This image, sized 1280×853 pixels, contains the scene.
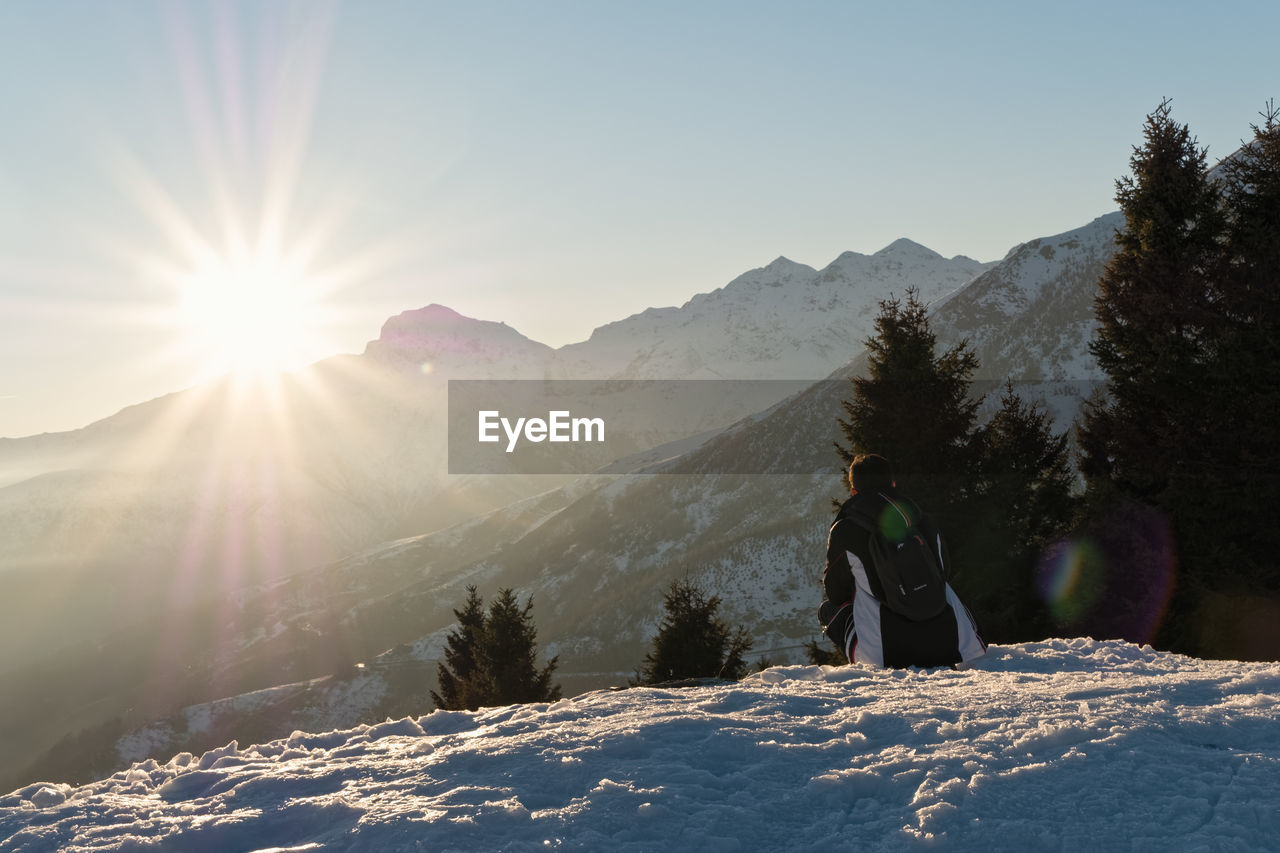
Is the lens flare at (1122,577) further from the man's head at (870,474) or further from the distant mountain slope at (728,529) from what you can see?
the distant mountain slope at (728,529)

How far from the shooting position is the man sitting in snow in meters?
8.40

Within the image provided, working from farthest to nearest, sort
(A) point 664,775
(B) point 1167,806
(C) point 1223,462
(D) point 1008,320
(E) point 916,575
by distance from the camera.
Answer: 1. (D) point 1008,320
2. (C) point 1223,462
3. (E) point 916,575
4. (A) point 664,775
5. (B) point 1167,806

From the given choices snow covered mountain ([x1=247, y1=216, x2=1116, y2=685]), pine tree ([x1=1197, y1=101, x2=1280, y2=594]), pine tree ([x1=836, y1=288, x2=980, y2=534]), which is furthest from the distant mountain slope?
pine tree ([x1=1197, y1=101, x2=1280, y2=594])

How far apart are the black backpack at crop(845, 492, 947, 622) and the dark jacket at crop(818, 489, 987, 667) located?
6cm

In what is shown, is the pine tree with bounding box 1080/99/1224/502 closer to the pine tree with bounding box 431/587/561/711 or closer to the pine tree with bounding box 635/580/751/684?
the pine tree with bounding box 635/580/751/684

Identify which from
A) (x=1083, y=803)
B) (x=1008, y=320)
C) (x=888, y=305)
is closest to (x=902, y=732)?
(x=1083, y=803)

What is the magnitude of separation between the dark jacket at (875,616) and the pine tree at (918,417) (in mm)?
15475

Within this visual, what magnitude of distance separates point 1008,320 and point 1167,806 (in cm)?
14138

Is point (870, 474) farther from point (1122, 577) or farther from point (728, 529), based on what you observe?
point (728, 529)

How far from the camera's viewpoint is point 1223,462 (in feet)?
62.4

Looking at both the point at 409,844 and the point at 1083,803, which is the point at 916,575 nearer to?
the point at 1083,803

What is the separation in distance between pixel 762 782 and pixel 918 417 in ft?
69.5

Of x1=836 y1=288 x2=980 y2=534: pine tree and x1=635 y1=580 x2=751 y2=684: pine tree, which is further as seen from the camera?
x1=635 y1=580 x2=751 y2=684: pine tree

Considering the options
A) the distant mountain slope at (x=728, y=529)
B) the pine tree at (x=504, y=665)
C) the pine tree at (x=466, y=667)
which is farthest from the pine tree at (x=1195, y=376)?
the distant mountain slope at (x=728, y=529)
